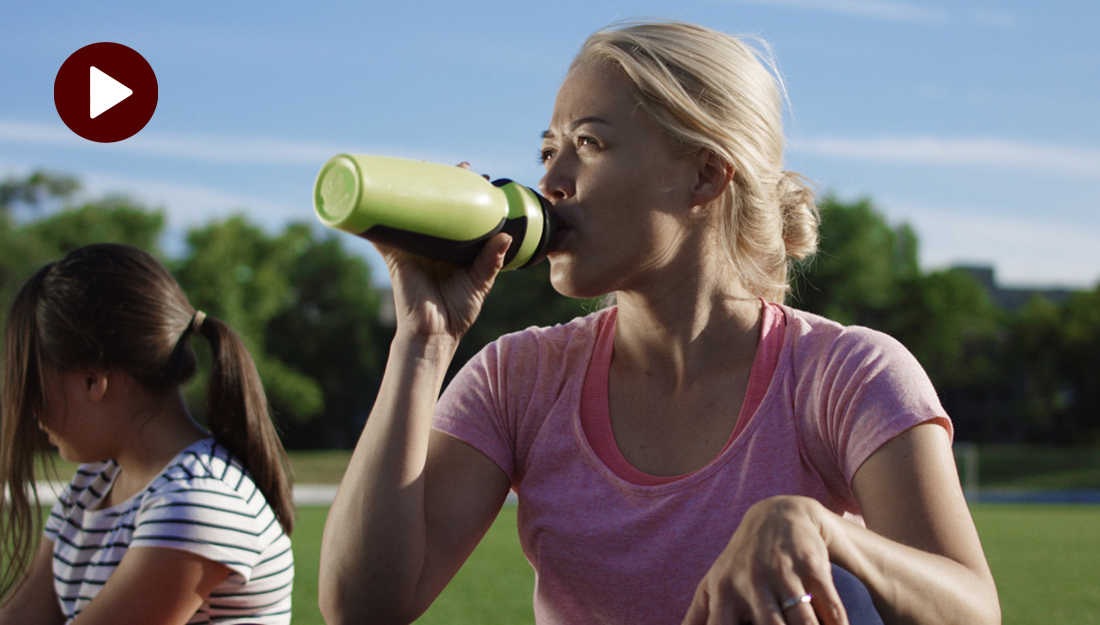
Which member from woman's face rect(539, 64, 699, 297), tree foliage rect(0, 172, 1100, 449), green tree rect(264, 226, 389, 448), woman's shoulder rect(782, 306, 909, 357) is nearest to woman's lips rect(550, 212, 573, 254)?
woman's face rect(539, 64, 699, 297)

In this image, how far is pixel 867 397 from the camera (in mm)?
2059

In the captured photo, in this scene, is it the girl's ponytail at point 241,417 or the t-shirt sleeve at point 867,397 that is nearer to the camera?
Answer: the t-shirt sleeve at point 867,397

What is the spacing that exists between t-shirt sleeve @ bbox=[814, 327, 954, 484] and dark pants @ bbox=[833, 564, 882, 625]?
19.3 inches

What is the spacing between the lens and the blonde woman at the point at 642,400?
2.15 meters

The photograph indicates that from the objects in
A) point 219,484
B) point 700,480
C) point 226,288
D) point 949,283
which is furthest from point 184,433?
point 949,283

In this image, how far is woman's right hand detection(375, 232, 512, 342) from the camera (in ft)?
7.45

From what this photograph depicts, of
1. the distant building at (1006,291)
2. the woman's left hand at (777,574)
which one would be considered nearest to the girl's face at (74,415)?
the woman's left hand at (777,574)

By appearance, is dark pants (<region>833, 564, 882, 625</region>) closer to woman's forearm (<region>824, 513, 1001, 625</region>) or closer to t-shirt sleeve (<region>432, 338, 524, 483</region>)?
woman's forearm (<region>824, 513, 1001, 625</region>)

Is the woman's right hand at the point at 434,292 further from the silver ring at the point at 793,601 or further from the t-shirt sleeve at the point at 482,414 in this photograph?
the silver ring at the point at 793,601

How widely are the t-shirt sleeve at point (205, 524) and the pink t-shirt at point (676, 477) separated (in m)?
0.76

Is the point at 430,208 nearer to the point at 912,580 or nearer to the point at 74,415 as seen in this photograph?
the point at 912,580

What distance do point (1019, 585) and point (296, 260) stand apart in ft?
159

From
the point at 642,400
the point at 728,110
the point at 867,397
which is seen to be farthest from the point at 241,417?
the point at 867,397

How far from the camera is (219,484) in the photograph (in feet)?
9.40
